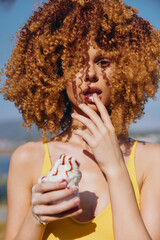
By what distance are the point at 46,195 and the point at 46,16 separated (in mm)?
1591

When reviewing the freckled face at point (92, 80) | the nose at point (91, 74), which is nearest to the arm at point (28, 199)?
the freckled face at point (92, 80)

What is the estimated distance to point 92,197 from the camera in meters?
2.34

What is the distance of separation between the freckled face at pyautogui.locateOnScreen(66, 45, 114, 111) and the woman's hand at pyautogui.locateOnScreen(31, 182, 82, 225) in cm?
84

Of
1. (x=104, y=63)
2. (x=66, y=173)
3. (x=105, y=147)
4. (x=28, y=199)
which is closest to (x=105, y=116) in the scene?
(x=105, y=147)

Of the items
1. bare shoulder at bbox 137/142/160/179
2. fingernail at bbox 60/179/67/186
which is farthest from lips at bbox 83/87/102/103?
fingernail at bbox 60/179/67/186

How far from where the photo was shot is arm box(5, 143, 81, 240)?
1777 mm

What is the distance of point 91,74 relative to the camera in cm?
237

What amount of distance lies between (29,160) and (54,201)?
751 mm

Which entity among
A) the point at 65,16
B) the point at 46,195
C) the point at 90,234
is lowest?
the point at 90,234

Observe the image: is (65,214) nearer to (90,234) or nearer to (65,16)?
(90,234)

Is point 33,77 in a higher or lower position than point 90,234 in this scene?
higher

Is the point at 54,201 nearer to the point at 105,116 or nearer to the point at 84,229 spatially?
the point at 84,229

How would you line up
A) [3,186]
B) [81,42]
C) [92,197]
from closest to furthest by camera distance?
[92,197] < [81,42] < [3,186]

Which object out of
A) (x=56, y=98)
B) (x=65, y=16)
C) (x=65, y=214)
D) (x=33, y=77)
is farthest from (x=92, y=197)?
(x=65, y=16)
